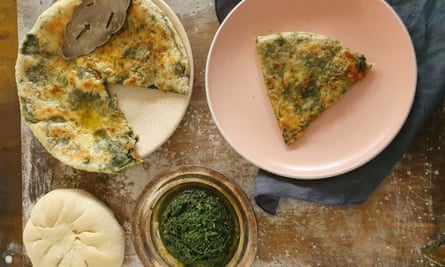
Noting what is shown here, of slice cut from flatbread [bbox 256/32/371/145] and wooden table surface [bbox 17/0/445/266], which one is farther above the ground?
slice cut from flatbread [bbox 256/32/371/145]

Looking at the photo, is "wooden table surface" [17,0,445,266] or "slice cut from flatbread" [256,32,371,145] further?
"wooden table surface" [17,0,445,266]

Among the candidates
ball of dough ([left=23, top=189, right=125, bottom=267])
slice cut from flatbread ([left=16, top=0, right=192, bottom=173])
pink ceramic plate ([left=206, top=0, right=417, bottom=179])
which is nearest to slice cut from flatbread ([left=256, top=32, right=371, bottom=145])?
pink ceramic plate ([left=206, top=0, right=417, bottom=179])

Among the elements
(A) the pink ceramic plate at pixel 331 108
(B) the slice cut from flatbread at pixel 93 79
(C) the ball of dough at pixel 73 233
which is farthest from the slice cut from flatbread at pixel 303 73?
(C) the ball of dough at pixel 73 233

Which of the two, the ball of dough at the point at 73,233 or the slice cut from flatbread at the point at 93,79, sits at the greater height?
the slice cut from flatbread at the point at 93,79

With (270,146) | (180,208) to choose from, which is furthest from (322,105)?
(180,208)

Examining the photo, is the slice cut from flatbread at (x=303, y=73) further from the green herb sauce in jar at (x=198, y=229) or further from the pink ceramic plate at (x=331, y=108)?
the green herb sauce in jar at (x=198, y=229)

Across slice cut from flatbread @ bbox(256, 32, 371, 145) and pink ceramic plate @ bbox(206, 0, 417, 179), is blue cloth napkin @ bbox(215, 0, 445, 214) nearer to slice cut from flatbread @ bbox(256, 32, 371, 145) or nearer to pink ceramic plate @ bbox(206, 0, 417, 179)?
pink ceramic plate @ bbox(206, 0, 417, 179)
